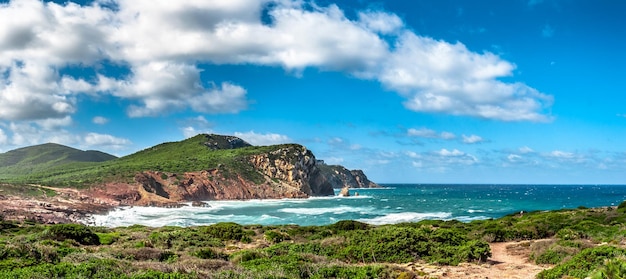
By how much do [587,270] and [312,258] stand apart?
27.4 ft

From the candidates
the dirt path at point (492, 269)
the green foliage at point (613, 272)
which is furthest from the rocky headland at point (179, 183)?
the green foliage at point (613, 272)

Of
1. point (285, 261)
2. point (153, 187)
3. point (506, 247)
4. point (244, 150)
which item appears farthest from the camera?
point (244, 150)

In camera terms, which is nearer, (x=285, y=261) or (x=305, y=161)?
(x=285, y=261)

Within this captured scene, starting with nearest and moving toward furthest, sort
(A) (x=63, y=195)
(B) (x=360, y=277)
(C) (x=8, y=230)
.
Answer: (B) (x=360, y=277) → (C) (x=8, y=230) → (A) (x=63, y=195)

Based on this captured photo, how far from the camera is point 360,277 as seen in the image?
10945 millimetres

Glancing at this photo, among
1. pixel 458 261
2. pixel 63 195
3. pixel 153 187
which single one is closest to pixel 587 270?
pixel 458 261

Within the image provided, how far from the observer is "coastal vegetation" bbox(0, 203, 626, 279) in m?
10.8

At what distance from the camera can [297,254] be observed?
14.9m

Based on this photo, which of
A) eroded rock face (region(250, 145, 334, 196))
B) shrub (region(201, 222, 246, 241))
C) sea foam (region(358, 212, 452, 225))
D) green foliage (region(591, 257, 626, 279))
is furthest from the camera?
eroded rock face (region(250, 145, 334, 196))

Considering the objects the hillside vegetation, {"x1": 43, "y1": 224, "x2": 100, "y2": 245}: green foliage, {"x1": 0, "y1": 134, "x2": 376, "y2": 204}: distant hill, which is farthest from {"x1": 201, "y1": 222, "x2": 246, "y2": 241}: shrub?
the hillside vegetation

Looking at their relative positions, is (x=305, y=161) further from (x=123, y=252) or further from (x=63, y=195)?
(x=123, y=252)

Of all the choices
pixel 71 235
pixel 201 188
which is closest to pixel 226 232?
pixel 71 235

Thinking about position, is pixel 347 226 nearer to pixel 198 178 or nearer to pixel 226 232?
pixel 226 232

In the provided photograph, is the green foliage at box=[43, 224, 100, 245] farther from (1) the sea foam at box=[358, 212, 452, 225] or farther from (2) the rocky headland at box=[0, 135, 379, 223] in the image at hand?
Result: (1) the sea foam at box=[358, 212, 452, 225]
